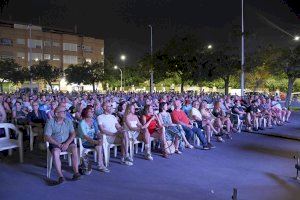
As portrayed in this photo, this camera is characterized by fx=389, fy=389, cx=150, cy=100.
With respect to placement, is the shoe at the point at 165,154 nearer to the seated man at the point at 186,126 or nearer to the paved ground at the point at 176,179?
the paved ground at the point at 176,179

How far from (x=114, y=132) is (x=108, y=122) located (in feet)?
0.93

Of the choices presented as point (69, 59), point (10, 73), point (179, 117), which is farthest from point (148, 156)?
point (69, 59)

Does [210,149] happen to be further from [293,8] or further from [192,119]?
[293,8]

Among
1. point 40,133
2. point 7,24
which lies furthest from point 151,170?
point 7,24

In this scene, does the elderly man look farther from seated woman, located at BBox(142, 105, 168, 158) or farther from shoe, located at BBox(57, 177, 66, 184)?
seated woman, located at BBox(142, 105, 168, 158)

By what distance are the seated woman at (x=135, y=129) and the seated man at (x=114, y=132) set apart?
0.28 metres

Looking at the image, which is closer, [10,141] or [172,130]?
[10,141]

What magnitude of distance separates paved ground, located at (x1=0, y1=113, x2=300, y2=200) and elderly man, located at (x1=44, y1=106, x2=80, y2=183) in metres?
0.43

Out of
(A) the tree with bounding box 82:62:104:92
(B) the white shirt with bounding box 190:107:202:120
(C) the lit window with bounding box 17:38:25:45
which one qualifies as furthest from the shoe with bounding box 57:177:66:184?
(C) the lit window with bounding box 17:38:25:45

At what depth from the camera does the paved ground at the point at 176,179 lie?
667 cm

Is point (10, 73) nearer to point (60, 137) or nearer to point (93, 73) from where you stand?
point (93, 73)

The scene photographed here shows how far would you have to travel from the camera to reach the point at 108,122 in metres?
9.39

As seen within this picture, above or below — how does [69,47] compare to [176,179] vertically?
above

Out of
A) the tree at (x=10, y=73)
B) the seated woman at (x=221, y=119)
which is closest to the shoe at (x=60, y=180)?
the seated woman at (x=221, y=119)
